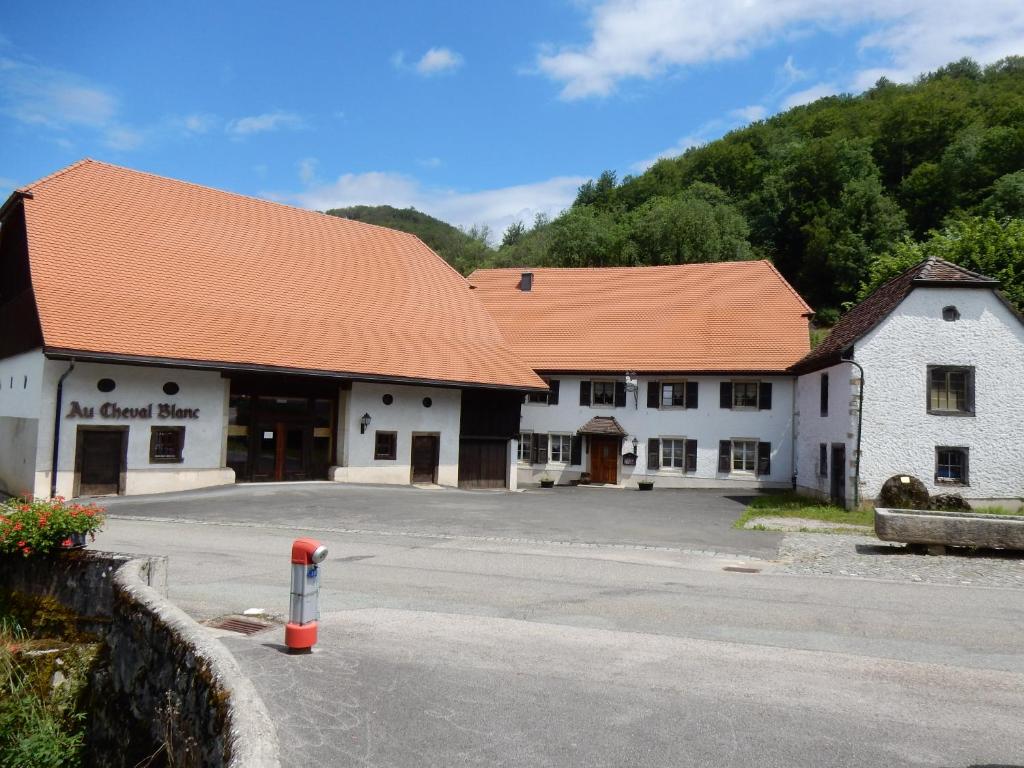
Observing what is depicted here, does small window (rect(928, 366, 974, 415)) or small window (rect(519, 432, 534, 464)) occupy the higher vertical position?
small window (rect(928, 366, 974, 415))

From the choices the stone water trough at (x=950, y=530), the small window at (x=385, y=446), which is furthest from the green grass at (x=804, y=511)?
the small window at (x=385, y=446)

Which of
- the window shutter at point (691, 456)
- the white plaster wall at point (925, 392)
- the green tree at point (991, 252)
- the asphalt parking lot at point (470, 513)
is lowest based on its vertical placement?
the asphalt parking lot at point (470, 513)

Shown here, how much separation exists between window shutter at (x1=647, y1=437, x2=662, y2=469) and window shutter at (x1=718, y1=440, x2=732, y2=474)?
252 cm

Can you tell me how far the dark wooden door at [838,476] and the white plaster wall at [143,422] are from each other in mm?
19040

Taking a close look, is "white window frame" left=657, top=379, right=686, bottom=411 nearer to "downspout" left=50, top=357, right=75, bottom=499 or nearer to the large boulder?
the large boulder

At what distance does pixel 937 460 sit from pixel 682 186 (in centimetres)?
5561

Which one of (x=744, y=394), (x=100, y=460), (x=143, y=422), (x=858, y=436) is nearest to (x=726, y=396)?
(x=744, y=394)

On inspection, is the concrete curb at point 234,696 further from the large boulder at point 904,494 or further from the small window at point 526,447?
the small window at point 526,447

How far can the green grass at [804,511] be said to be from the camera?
2244cm

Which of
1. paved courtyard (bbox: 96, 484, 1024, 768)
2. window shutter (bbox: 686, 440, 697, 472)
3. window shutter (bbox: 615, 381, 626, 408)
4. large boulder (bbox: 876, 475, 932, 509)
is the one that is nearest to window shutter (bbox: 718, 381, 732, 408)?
window shutter (bbox: 686, 440, 697, 472)

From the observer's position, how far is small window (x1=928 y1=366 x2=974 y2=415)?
2483 centimetres

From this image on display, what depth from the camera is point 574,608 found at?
1025 cm

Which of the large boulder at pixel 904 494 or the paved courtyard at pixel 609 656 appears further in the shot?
the large boulder at pixel 904 494

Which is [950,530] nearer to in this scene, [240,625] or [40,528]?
[240,625]
